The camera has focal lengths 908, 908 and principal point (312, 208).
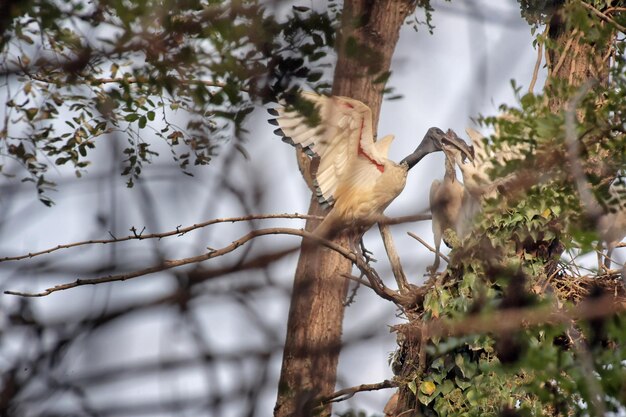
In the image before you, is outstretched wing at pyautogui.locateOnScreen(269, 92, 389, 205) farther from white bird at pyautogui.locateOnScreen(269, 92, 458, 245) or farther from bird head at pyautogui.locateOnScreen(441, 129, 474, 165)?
bird head at pyautogui.locateOnScreen(441, 129, 474, 165)

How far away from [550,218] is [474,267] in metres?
0.49

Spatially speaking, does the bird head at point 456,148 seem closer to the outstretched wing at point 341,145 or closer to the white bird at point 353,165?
the white bird at point 353,165

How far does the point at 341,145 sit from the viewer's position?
5.15 metres

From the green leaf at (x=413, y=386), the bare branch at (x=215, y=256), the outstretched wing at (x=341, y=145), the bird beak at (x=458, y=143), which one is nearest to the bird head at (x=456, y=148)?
the bird beak at (x=458, y=143)

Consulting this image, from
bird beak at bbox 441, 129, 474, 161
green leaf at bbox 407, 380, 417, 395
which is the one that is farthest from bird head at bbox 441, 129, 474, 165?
green leaf at bbox 407, 380, 417, 395

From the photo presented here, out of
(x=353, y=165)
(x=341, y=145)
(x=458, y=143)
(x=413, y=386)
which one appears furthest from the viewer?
(x=458, y=143)

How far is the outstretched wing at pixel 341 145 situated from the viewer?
4.82m

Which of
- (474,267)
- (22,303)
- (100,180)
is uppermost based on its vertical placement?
(474,267)

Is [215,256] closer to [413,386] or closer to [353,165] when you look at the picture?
[413,386]

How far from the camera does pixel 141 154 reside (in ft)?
9.52

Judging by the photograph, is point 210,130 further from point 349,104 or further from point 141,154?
point 349,104

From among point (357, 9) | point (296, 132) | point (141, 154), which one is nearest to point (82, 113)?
point (141, 154)

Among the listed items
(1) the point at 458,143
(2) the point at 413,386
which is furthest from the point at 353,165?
(2) the point at 413,386

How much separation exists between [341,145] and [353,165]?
0.58 ft
